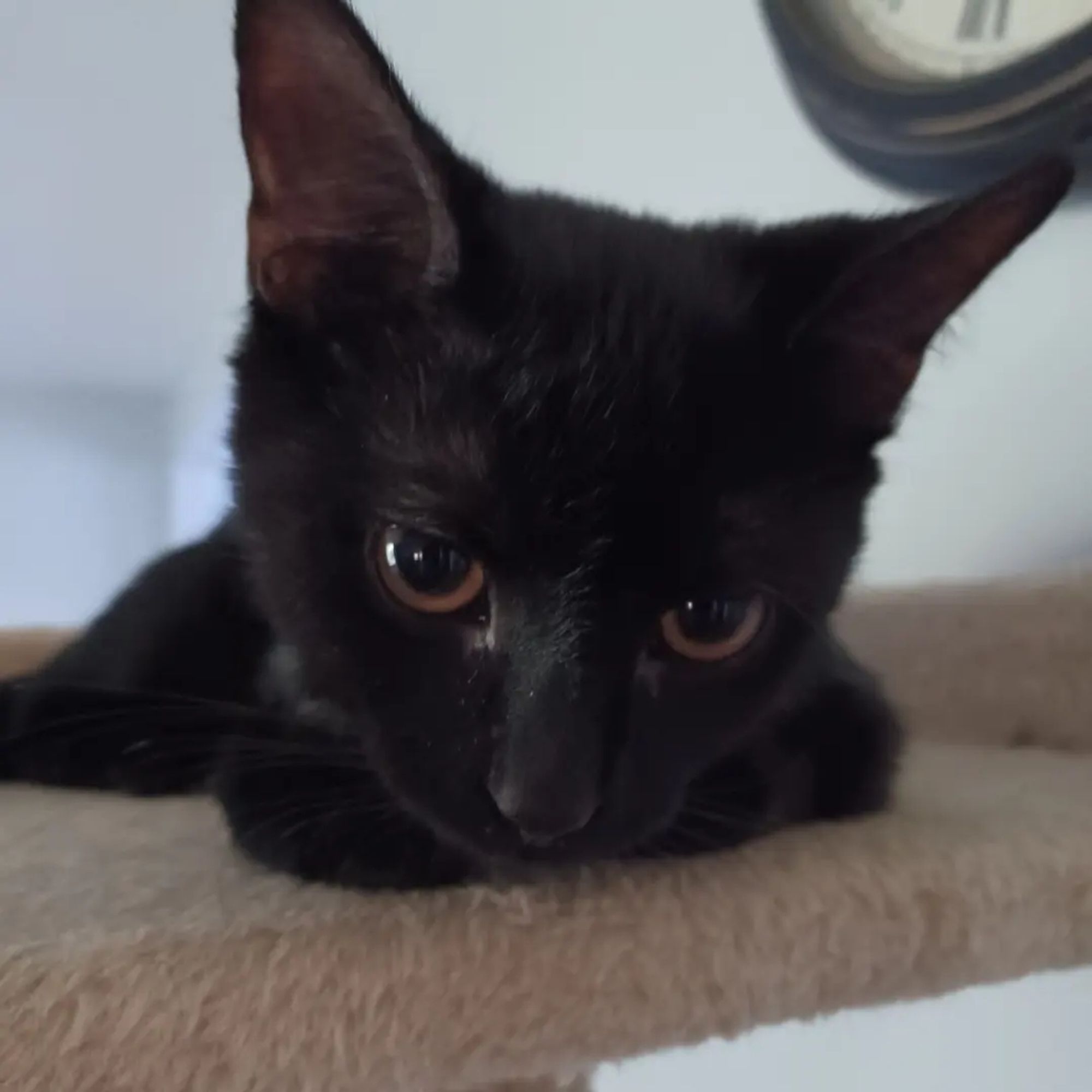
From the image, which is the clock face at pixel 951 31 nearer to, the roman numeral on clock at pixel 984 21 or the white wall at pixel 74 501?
the roman numeral on clock at pixel 984 21

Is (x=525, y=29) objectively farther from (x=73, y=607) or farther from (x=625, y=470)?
(x=73, y=607)

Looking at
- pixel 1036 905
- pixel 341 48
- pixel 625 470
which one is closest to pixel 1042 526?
pixel 1036 905

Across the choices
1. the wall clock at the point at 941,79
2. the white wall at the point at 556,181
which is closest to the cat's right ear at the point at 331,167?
the white wall at the point at 556,181

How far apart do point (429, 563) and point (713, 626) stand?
0.15 m

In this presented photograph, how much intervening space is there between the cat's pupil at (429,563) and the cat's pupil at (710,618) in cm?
11

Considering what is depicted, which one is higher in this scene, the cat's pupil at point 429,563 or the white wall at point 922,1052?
the cat's pupil at point 429,563

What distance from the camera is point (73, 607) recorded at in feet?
12.3

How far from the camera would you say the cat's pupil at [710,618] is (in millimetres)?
593

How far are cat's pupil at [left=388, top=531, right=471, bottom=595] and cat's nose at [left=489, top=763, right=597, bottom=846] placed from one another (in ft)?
0.29

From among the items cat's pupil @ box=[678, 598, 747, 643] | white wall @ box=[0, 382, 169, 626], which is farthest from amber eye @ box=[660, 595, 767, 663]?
white wall @ box=[0, 382, 169, 626]

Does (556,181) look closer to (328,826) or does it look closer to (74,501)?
(328,826)

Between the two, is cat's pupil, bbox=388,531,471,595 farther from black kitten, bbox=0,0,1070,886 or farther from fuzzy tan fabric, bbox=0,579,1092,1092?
fuzzy tan fabric, bbox=0,579,1092,1092

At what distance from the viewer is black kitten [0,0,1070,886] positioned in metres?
0.55

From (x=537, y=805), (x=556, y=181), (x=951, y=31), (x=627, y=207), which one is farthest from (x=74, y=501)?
(x=537, y=805)
